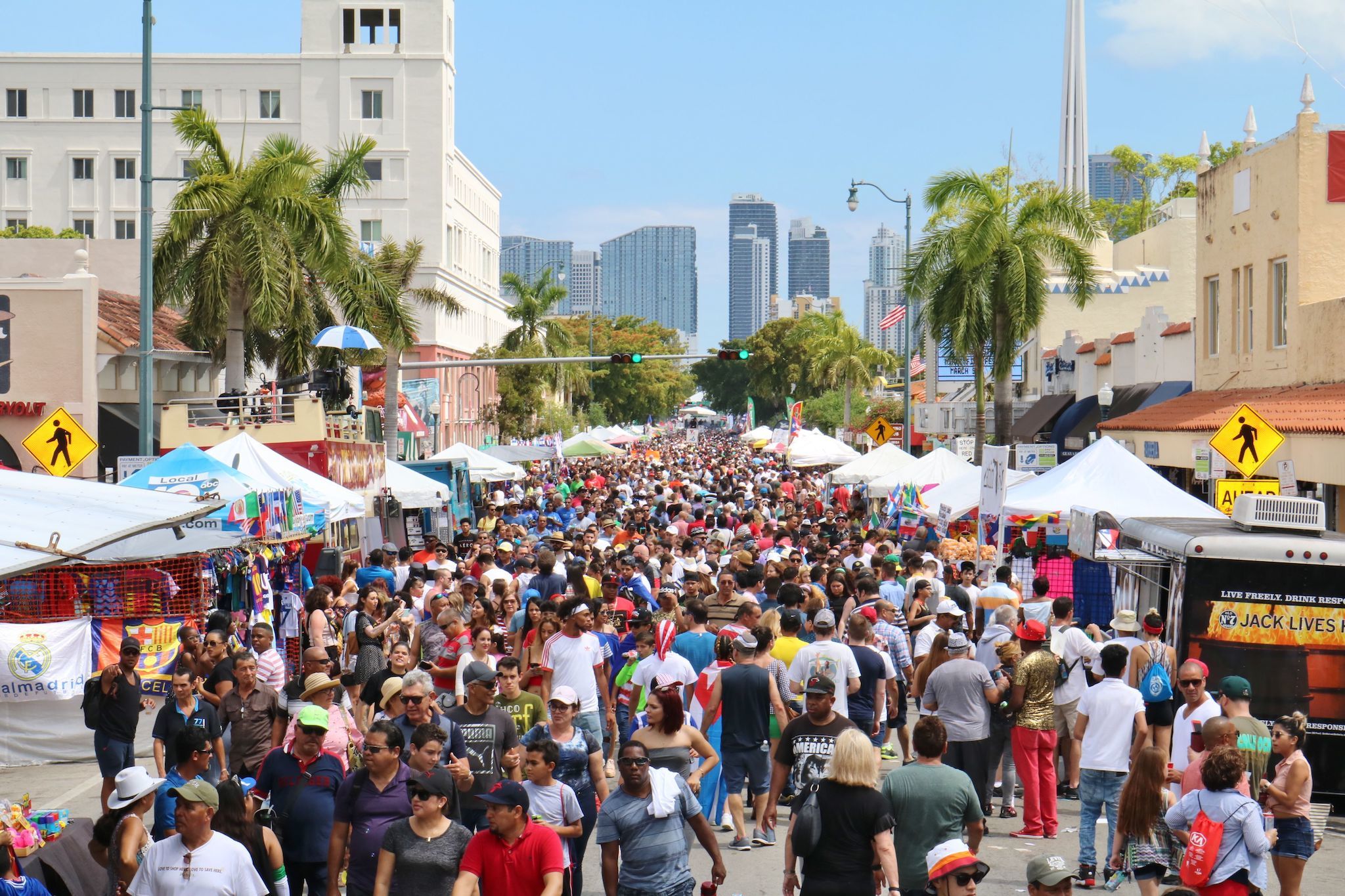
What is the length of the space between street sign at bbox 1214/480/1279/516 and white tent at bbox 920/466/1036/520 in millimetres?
5587

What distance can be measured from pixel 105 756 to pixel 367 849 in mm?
4652

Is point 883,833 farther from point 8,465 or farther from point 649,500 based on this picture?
point 649,500

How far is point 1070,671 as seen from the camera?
12.4 metres

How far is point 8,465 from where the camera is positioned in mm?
24750

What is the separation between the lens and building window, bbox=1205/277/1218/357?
29.7m

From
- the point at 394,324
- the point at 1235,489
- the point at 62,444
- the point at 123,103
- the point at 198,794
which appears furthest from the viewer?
the point at 123,103

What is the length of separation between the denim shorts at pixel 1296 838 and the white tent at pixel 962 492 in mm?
14422

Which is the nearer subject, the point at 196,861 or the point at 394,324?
the point at 196,861

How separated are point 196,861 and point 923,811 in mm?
3536

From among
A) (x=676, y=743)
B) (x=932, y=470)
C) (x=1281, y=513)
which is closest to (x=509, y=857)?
(x=676, y=743)

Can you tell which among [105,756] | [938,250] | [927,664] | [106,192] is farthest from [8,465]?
[106,192]

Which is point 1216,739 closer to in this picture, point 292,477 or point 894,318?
point 292,477

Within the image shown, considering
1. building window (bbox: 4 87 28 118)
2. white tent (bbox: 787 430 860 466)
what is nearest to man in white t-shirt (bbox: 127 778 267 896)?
white tent (bbox: 787 430 860 466)

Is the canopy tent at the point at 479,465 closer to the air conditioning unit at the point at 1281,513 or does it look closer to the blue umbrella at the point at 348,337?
the blue umbrella at the point at 348,337
